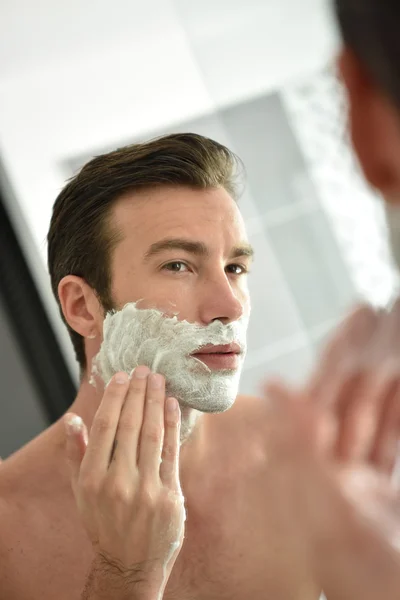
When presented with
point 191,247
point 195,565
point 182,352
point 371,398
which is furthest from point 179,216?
point 371,398

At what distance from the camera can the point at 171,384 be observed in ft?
2.79

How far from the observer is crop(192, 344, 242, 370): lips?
0.84m

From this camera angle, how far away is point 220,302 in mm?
824

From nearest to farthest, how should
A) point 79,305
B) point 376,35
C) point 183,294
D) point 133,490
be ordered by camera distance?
1. point 376,35
2. point 133,490
3. point 183,294
4. point 79,305

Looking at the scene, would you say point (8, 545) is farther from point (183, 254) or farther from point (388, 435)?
point (388, 435)

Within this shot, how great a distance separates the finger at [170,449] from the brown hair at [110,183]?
0.21m

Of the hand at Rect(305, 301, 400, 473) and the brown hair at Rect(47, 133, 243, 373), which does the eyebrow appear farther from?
the hand at Rect(305, 301, 400, 473)

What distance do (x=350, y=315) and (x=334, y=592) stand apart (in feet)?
0.41

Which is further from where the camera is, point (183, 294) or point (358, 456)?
point (183, 294)

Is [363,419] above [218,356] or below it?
above

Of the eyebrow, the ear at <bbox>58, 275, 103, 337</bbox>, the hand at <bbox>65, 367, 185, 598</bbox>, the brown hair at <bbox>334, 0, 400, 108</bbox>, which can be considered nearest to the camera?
the brown hair at <bbox>334, 0, 400, 108</bbox>

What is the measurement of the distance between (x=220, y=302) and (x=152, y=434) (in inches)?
6.6

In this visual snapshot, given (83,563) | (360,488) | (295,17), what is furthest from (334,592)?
(83,563)

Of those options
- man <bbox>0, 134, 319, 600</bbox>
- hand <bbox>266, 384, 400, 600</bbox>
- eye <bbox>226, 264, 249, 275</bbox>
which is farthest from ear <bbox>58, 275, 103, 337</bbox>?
hand <bbox>266, 384, 400, 600</bbox>
